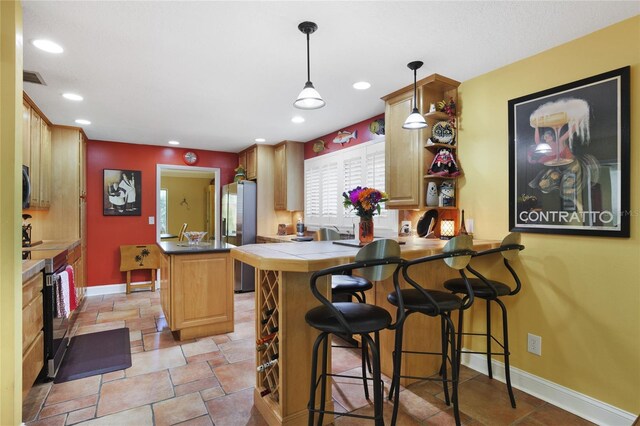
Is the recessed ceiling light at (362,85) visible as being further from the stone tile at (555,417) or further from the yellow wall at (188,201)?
the yellow wall at (188,201)

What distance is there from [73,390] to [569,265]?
3.59 meters

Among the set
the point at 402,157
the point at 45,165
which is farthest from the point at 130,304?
the point at 402,157

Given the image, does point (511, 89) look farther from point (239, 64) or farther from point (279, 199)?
point (279, 199)

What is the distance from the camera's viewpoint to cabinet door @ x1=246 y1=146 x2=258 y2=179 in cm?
577

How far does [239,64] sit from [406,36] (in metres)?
1.27

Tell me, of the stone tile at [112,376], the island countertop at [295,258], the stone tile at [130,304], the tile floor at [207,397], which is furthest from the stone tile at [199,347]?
the stone tile at [130,304]

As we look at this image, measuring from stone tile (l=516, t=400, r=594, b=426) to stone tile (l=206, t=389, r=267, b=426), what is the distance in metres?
1.72

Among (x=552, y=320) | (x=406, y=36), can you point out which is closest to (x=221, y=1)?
(x=406, y=36)

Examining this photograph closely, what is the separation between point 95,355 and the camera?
3059mm

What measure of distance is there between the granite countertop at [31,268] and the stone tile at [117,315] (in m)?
1.84

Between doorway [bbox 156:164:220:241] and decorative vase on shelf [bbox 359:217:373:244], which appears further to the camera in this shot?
doorway [bbox 156:164:220:241]

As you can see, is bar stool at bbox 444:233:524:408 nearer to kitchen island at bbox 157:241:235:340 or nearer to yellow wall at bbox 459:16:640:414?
yellow wall at bbox 459:16:640:414

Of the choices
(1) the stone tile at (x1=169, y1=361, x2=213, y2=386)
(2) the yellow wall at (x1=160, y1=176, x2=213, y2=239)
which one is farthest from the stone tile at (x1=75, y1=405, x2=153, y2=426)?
(2) the yellow wall at (x1=160, y1=176, x2=213, y2=239)

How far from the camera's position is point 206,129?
4.74m
